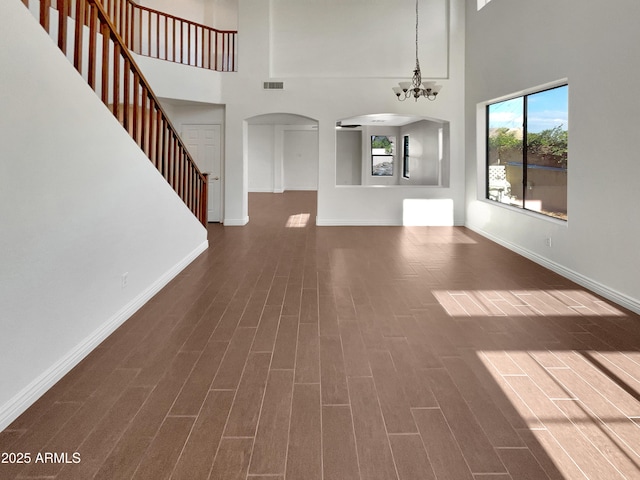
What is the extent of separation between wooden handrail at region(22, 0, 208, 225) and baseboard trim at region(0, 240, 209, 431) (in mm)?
1497

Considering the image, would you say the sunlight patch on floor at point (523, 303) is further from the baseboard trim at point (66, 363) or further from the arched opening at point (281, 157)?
the arched opening at point (281, 157)

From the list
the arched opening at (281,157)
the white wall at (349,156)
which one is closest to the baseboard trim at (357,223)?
the arched opening at (281,157)

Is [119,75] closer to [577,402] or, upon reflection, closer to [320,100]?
[577,402]

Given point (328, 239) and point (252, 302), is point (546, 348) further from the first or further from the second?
point (328, 239)

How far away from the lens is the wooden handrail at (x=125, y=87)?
3826 mm

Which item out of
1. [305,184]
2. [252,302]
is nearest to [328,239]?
[252,302]

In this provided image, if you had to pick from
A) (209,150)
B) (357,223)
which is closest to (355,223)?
(357,223)

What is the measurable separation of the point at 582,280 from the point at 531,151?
7.83 feet

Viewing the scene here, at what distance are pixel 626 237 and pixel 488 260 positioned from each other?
236 centimetres

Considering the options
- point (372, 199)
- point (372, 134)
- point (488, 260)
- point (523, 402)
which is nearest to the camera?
point (523, 402)

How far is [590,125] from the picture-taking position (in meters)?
5.56

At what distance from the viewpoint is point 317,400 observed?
2.95 metres

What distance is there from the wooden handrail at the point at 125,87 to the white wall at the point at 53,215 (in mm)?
371

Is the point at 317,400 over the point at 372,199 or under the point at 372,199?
under
